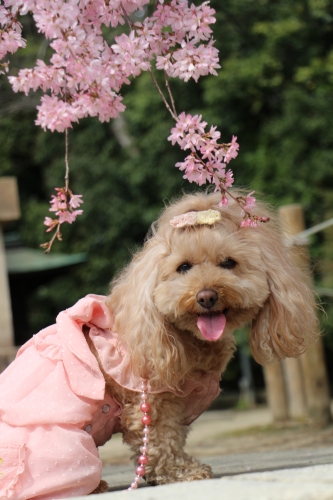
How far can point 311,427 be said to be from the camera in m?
5.81

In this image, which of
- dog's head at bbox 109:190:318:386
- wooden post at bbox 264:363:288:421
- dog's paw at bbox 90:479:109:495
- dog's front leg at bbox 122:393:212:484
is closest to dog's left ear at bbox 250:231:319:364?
dog's head at bbox 109:190:318:386

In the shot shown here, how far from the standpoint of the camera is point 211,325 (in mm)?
2471

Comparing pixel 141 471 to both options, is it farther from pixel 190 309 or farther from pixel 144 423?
pixel 190 309

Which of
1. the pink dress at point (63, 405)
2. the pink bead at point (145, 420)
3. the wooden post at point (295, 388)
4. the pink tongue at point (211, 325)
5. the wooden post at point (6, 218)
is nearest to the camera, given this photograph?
the pink dress at point (63, 405)

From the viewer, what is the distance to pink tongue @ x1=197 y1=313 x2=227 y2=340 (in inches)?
96.9

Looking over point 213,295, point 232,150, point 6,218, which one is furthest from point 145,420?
point 6,218

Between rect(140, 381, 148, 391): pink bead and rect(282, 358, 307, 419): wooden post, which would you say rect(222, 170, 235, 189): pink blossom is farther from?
rect(282, 358, 307, 419): wooden post

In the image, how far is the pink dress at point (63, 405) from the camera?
2355mm

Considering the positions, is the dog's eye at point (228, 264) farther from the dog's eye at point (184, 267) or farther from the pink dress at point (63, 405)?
the pink dress at point (63, 405)

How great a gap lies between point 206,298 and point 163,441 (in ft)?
1.91

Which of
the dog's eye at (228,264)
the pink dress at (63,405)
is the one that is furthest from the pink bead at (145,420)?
the dog's eye at (228,264)

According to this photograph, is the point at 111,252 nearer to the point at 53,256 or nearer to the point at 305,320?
the point at 53,256

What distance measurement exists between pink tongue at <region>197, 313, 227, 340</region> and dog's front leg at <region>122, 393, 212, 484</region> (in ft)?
1.07

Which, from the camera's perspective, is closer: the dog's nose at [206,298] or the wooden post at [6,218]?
the dog's nose at [206,298]
